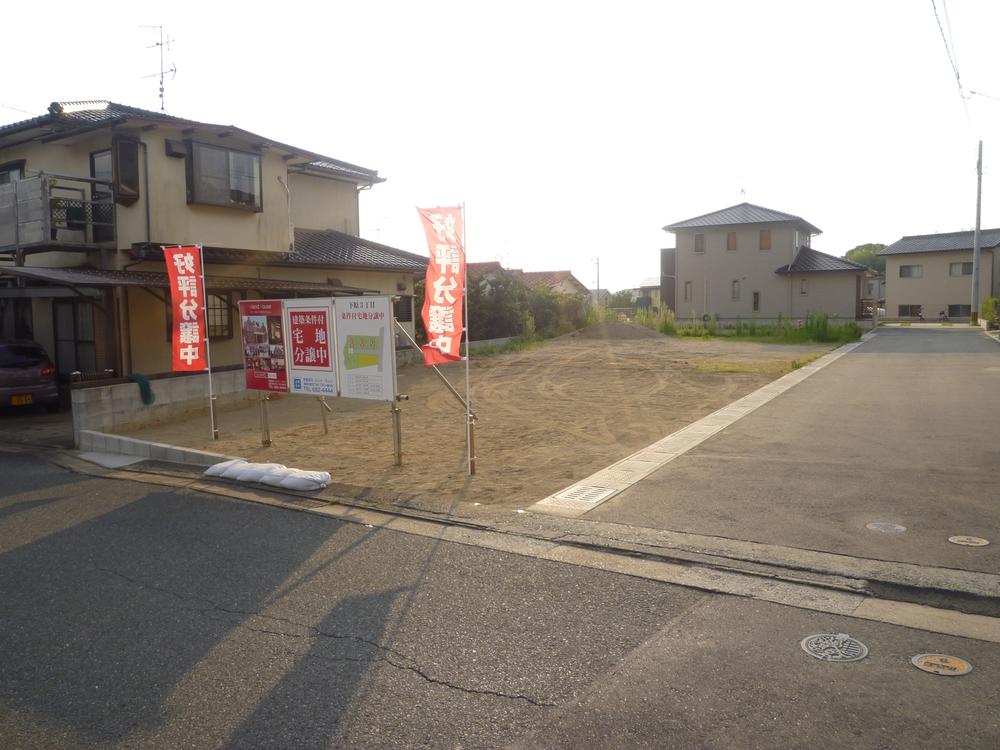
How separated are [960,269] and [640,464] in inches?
1921

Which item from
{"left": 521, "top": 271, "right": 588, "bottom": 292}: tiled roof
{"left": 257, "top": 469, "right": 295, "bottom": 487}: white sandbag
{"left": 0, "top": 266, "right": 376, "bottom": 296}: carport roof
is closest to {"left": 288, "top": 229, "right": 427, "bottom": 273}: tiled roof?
{"left": 0, "top": 266, "right": 376, "bottom": 296}: carport roof

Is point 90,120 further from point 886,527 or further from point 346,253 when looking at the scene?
point 886,527

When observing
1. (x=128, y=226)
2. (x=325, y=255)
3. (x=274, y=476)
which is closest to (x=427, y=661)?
(x=274, y=476)

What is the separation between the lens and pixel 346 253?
2041 cm

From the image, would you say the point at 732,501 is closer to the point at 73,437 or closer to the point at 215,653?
the point at 215,653

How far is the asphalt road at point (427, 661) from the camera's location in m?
3.24

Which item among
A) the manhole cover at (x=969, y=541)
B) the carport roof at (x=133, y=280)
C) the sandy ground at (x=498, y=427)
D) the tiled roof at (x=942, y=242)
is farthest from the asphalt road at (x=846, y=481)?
the tiled roof at (x=942, y=242)

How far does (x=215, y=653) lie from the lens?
4055 mm

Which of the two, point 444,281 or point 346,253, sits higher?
point 346,253

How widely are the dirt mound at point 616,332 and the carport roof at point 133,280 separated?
17158 mm

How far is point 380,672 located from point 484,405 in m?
10.7

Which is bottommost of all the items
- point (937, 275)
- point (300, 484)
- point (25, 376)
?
point (300, 484)

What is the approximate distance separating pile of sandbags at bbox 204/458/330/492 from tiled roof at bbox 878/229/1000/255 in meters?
50.5

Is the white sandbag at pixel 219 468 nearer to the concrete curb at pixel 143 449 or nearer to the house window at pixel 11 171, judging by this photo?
the concrete curb at pixel 143 449
